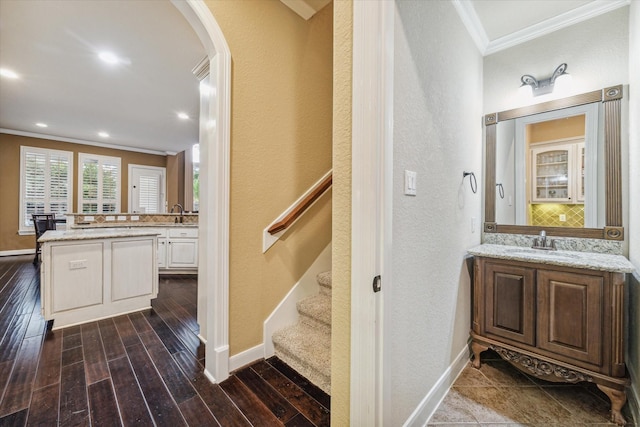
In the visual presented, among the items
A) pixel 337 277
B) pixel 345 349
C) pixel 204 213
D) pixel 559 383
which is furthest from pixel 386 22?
pixel 559 383

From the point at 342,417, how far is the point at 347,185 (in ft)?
3.03

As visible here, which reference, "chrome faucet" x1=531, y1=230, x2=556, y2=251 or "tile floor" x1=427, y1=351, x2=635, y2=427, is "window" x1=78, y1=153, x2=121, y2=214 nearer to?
"tile floor" x1=427, y1=351, x2=635, y2=427

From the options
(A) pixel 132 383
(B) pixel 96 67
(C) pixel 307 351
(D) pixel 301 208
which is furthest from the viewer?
(B) pixel 96 67

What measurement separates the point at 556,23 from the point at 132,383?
154 inches

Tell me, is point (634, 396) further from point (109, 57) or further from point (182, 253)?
point (109, 57)

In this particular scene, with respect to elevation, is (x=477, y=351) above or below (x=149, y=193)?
below

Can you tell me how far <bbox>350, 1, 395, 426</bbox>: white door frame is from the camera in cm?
91

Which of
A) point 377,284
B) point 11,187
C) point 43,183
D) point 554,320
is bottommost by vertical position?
point 554,320

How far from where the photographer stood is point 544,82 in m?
2.01

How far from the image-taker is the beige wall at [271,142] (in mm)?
1773

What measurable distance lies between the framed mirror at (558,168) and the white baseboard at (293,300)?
1.50 meters

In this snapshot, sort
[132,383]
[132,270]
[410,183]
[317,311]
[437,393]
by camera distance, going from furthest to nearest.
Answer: [132,270]
[317,311]
[132,383]
[437,393]
[410,183]

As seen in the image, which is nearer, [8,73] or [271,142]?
[271,142]

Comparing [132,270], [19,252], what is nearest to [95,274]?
[132,270]
